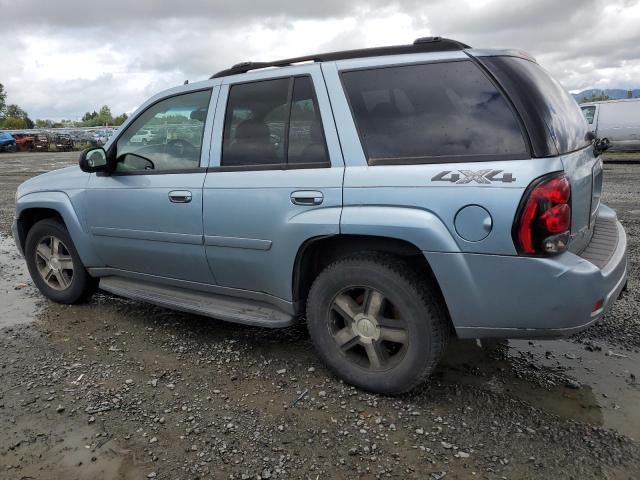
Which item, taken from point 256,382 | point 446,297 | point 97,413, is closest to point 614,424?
point 446,297

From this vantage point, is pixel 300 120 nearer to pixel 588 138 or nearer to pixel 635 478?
pixel 588 138

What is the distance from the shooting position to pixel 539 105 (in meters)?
2.67

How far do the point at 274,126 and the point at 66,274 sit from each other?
2.59m

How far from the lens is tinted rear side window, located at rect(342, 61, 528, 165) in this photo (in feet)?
8.68

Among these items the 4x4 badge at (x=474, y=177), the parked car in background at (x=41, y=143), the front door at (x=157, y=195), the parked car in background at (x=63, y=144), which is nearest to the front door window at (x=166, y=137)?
the front door at (x=157, y=195)

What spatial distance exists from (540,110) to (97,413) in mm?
2873

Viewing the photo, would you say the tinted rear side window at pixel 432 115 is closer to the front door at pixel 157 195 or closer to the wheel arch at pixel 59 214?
the front door at pixel 157 195

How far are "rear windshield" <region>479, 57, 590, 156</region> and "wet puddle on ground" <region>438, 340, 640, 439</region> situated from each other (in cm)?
139

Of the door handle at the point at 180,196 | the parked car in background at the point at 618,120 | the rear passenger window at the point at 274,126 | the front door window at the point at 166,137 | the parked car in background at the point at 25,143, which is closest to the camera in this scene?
the rear passenger window at the point at 274,126

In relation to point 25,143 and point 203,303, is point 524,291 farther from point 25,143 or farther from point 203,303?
point 25,143

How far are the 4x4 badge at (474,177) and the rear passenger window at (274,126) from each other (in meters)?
0.72

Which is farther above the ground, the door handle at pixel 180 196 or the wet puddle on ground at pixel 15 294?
the door handle at pixel 180 196

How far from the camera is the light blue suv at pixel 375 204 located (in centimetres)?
257

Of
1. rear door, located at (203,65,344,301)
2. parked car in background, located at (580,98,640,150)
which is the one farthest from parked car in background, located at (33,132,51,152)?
rear door, located at (203,65,344,301)
